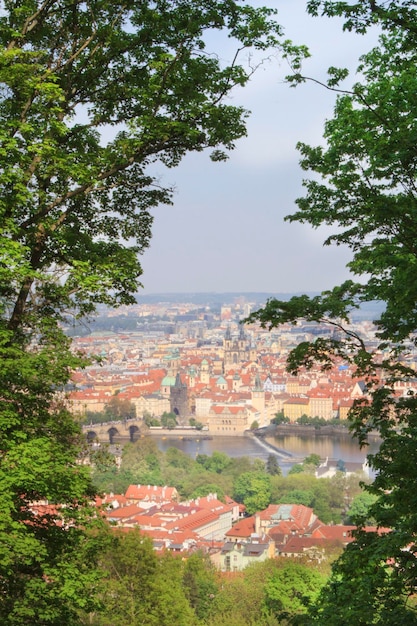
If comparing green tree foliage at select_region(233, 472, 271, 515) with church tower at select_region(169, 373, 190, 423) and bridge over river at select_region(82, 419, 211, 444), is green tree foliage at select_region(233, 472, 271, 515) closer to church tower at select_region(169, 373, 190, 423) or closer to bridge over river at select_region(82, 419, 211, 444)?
bridge over river at select_region(82, 419, 211, 444)

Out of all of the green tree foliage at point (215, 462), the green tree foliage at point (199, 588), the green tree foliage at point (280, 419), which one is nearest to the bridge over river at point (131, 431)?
the green tree foliage at point (280, 419)

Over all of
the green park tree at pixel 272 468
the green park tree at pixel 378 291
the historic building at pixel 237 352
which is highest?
the green park tree at pixel 378 291

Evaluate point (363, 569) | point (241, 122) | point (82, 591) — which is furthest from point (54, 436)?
point (241, 122)

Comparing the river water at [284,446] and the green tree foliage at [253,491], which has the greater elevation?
the green tree foliage at [253,491]

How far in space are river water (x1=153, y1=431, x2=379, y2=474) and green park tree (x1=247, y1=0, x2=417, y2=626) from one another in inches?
1338

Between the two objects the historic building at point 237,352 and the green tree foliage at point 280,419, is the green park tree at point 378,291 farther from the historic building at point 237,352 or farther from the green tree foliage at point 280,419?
the historic building at point 237,352

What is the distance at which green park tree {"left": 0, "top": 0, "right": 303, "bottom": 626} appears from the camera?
3.32m

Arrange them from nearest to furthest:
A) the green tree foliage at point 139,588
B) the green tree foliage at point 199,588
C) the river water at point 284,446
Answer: the green tree foliage at point 139,588
the green tree foliage at point 199,588
the river water at point 284,446

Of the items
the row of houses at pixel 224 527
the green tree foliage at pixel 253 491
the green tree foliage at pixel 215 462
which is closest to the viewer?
the row of houses at pixel 224 527

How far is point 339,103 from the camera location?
5.24 meters

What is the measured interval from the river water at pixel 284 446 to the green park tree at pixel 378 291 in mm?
33986

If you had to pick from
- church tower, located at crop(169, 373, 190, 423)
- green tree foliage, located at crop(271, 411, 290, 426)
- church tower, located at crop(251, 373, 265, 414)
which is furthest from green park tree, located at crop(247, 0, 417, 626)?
church tower, located at crop(169, 373, 190, 423)

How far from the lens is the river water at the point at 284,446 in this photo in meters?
41.7

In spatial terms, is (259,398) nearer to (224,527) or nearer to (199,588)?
(224,527)
